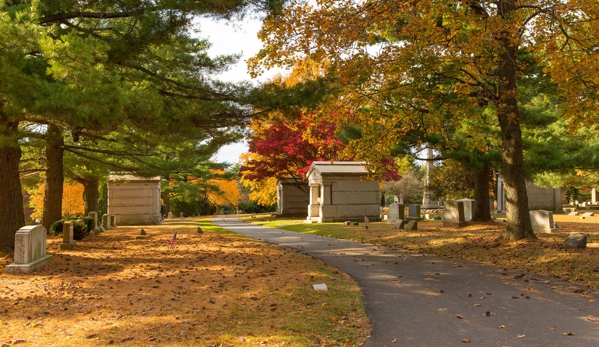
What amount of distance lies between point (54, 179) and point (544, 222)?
17.6m

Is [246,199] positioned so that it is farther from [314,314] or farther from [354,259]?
[314,314]

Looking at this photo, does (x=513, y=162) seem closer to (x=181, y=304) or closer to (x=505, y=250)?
(x=505, y=250)

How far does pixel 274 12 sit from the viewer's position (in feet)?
35.4

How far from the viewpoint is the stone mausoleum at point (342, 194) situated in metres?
25.7

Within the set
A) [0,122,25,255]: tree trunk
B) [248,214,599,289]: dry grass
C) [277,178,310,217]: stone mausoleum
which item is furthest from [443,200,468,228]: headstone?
[277,178,310,217]: stone mausoleum

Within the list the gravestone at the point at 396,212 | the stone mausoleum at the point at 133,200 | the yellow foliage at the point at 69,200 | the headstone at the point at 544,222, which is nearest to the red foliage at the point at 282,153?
the stone mausoleum at the point at 133,200

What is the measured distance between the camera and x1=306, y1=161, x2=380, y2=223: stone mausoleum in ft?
84.4

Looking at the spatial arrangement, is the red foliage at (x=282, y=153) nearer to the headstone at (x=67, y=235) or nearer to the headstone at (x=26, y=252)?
the headstone at (x=67, y=235)

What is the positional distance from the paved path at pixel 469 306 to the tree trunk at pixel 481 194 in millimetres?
9184

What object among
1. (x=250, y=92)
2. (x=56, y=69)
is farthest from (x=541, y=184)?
(x=56, y=69)

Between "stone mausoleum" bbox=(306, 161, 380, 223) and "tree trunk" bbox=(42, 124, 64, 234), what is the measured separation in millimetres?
13635

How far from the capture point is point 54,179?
15570 mm

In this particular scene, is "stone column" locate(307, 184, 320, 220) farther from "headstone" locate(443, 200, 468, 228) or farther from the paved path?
the paved path

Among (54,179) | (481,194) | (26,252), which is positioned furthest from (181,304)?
(481,194)
